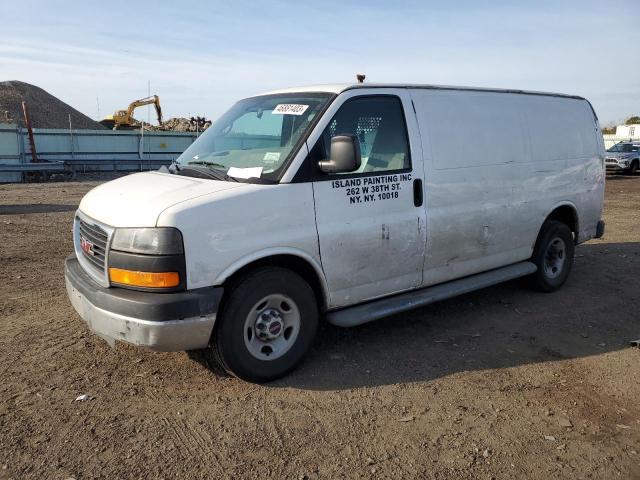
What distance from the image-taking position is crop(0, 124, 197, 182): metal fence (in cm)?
1925

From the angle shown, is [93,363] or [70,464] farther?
[93,363]

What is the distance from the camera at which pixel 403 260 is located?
178 inches

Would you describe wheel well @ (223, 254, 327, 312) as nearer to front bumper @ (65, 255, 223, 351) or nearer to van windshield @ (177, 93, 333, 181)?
front bumper @ (65, 255, 223, 351)

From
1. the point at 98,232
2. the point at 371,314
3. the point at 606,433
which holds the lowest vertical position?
the point at 606,433

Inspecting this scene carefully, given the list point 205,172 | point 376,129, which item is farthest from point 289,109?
point 205,172

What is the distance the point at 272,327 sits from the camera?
3.91 meters

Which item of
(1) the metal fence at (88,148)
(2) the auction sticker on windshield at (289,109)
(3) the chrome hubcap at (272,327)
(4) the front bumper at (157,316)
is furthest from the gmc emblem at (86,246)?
(1) the metal fence at (88,148)

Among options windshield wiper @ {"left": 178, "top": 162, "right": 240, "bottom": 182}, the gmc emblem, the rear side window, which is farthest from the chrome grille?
the rear side window

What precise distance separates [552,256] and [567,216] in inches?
21.0

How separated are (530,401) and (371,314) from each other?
1.29 m

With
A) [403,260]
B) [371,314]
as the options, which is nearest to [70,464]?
[371,314]

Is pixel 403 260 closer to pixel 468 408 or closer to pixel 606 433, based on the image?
pixel 468 408

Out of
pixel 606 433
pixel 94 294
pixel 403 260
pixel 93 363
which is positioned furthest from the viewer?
pixel 403 260

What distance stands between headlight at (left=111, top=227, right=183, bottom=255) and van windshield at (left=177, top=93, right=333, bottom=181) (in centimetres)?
79
